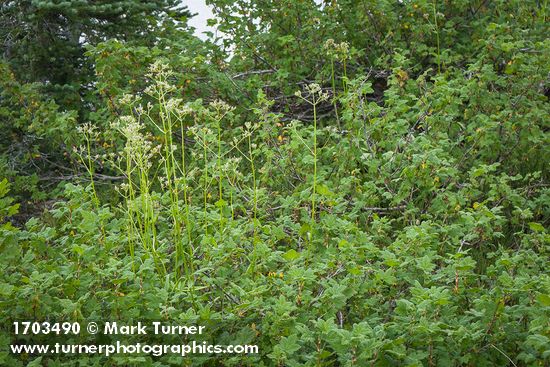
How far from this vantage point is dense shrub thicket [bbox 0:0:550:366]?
3.75m

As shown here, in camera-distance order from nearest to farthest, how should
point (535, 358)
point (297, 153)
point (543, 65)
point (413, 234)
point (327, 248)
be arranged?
point (535, 358), point (413, 234), point (327, 248), point (297, 153), point (543, 65)

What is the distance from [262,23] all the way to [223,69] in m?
0.92

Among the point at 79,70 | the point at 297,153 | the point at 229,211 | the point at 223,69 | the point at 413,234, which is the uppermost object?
the point at 79,70

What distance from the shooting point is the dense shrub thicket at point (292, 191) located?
3.75m

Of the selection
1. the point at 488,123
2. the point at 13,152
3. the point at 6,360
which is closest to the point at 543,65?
the point at 488,123

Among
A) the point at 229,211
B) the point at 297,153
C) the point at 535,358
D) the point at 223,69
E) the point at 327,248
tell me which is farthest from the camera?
the point at 223,69

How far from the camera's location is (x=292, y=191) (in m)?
6.03

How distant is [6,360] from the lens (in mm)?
3594

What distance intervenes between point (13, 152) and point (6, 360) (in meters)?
5.71

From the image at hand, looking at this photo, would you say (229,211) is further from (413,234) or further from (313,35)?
(313,35)

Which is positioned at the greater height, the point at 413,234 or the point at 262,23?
the point at 262,23

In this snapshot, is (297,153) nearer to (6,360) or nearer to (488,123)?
(488,123)

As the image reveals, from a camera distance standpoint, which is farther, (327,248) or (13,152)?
(13,152)

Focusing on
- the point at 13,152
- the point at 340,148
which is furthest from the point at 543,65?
the point at 13,152
